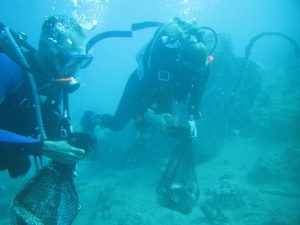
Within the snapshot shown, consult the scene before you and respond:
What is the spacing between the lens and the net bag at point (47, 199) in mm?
2111

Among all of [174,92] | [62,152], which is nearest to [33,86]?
[62,152]

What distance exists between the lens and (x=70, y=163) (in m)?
2.46

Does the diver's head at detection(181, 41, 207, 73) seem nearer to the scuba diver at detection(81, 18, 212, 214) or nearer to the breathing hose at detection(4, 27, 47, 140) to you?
the scuba diver at detection(81, 18, 212, 214)

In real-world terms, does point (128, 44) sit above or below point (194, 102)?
below

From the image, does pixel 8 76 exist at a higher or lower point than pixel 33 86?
higher

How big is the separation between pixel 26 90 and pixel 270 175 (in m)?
8.09

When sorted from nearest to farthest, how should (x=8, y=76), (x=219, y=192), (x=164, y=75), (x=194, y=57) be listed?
(x=8, y=76), (x=194, y=57), (x=164, y=75), (x=219, y=192)

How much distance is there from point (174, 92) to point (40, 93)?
107 inches

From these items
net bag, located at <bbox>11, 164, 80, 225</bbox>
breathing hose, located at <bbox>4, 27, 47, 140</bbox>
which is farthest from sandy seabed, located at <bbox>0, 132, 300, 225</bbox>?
breathing hose, located at <bbox>4, 27, 47, 140</bbox>

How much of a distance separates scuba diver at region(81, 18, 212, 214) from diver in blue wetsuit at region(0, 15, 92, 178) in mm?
1845

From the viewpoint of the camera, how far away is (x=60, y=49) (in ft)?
9.33

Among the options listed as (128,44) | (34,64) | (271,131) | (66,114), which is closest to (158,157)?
(271,131)

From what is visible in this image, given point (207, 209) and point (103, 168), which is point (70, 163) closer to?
point (207, 209)

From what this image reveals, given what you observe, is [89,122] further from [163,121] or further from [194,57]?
[194,57]
